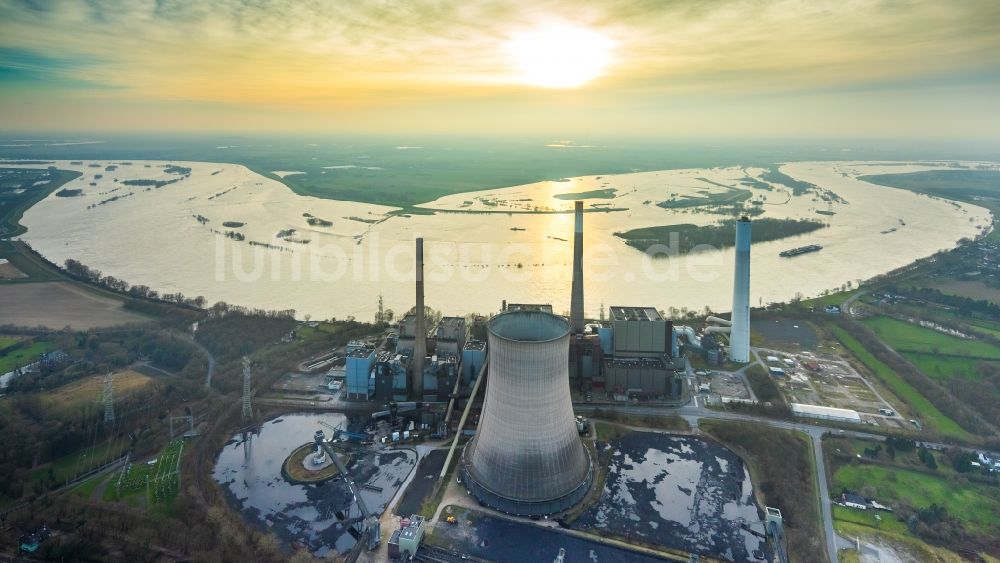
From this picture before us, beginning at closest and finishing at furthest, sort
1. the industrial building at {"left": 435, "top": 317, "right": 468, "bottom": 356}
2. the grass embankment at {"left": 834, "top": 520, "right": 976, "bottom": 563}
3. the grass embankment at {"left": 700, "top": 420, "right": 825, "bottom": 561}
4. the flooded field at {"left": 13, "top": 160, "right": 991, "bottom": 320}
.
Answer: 1. the grass embankment at {"left": 834, "top": 520, "right": 976, "bottom": 563}
2. the grass embankment at {"left": 700, "top": 420, "right": 825, "bottom": 561}
3. the industrial building at {"left": 435, "top": 317, "right": 468, "bottom": 356}
4. the flooded field at {"left": 13, "top": 160, "right": 991, "bottom": 320}

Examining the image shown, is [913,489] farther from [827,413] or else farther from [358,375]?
[358,375]

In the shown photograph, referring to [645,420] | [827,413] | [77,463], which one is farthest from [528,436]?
[77,463]

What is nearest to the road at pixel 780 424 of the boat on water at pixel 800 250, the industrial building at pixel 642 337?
the industrial building at pixel 642 337

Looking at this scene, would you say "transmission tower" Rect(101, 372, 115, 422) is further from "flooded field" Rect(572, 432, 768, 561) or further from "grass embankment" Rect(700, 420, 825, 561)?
"grass embankment" Rect(700, 420, 825, 561)

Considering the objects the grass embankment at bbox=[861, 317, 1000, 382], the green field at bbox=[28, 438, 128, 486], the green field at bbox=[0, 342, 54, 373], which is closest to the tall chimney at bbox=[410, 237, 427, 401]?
the green field at bbox=[28, 438, 128, 486]

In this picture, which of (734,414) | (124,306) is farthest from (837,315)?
(124,306)

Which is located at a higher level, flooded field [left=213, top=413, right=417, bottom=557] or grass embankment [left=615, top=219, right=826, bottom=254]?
grass embankment [left=615, top=219, right=826, bottom=254]
